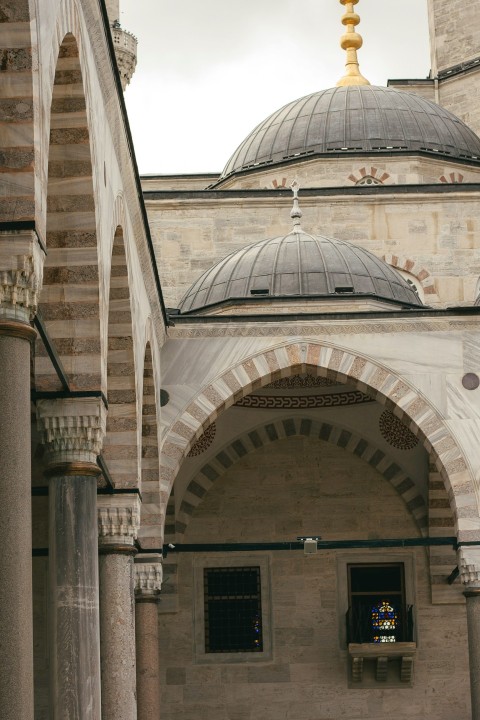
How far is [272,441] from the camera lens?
21.7 m

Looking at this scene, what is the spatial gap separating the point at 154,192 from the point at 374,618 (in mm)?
6250

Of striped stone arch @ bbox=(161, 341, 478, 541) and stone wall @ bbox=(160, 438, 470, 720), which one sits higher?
striped stone arch @ bbox=(161, 341, 478, 541)

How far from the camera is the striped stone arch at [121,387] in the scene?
13383 mm

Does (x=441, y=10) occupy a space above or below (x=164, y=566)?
above

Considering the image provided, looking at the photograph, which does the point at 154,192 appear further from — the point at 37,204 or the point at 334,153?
the point at 37,204

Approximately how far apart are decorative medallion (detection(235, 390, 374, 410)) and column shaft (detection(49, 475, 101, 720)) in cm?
1017

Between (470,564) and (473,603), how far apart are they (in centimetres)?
47

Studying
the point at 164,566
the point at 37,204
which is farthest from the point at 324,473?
the point at 37,204

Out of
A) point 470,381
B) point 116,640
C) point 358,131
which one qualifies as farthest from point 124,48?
point 116,640

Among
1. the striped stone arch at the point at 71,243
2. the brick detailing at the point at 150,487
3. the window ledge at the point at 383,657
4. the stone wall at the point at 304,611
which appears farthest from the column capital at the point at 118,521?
the window ledge at the point at 383,657

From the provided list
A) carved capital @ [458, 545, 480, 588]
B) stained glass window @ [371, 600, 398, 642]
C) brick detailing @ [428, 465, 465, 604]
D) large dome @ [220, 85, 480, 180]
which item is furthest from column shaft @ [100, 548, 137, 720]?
large dome @ [220, 85, 480, 180]

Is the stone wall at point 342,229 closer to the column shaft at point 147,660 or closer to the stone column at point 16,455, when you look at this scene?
the column shaft at point 147,660

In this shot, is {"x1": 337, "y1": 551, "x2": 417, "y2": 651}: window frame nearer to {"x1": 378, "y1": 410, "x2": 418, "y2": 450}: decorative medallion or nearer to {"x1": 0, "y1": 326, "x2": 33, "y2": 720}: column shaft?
{"x1": 378, "y1": 410, "x2": 418, "y2": 450}: decorative medallion

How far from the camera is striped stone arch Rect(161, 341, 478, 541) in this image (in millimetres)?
17453
